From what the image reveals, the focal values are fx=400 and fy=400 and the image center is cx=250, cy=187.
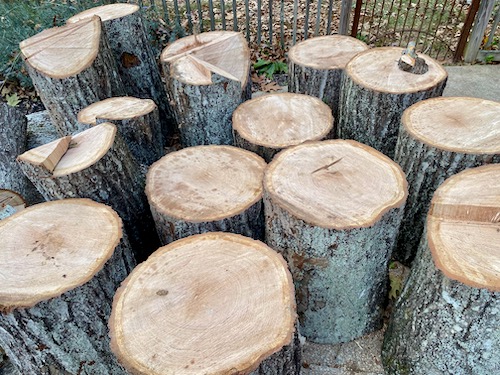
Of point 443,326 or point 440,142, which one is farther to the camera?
point 440,142

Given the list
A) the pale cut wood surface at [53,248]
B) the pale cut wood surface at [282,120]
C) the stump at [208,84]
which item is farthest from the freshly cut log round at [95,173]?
the pale cut wood surface at [282,120]

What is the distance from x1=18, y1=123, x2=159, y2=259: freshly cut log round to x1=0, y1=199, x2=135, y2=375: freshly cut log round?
16cm

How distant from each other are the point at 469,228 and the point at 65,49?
3.40 m

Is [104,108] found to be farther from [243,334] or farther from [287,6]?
[287,6]

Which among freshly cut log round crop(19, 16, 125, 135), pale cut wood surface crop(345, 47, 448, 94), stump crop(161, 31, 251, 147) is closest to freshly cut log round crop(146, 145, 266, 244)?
stump crop(161, 31, 251, 147)

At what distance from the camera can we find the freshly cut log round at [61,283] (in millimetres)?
1942

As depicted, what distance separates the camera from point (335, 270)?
224 cm

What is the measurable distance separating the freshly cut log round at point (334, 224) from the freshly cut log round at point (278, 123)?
12.8 inches

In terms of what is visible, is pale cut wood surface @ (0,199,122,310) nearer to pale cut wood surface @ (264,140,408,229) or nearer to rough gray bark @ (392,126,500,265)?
pale cut wood surface @ (264,140,408,229)

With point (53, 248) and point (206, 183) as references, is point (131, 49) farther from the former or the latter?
point (53, 248)

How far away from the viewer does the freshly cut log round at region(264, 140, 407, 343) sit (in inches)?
81.7

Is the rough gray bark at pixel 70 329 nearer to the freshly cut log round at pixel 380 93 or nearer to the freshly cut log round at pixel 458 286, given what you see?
the freshly cut log round at pixel 458 286

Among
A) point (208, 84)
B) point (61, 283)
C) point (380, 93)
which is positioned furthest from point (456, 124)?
point (61, 283)

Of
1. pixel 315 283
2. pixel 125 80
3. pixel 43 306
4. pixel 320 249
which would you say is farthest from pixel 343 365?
pixel 125 80
